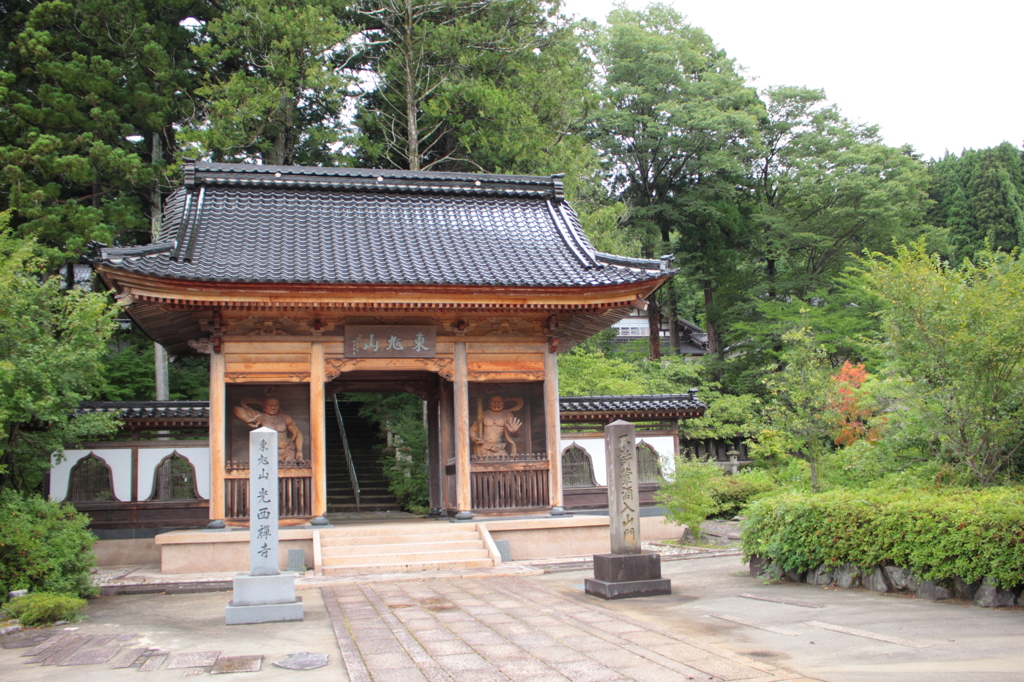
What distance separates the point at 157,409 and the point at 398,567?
6.03 m

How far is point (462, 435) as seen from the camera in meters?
14.1

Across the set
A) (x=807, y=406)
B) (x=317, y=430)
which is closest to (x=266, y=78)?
(x=317, y=430)

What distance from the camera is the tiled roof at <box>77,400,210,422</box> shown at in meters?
14.4

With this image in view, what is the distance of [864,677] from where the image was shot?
5414 millimetres

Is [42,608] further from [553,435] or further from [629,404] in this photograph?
[629,404]

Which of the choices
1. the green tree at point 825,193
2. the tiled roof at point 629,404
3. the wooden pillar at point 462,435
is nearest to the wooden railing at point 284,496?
the wooden pillar at point 462,435

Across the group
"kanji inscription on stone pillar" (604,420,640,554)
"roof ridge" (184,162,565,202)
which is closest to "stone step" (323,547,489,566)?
"kanji inscription on stone pillar" (604,420,640,554)

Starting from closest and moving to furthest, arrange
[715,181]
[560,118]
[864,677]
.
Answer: [864,677]
[560,118]
[715,181]

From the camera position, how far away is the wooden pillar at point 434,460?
1634cm

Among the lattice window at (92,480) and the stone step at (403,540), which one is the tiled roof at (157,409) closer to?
the lattice window at (92,480)

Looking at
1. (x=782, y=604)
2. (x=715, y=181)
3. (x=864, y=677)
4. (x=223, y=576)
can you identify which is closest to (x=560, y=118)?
Answer: (x=715, y=181)

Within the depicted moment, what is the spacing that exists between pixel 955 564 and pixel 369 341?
377 inches

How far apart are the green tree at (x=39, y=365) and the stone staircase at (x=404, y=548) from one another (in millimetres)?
4123

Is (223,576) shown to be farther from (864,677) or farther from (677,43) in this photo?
(677,43)
